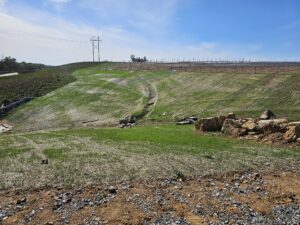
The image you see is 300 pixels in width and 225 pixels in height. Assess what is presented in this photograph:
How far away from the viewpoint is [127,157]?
31625mm

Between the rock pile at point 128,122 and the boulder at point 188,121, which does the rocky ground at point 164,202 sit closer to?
the boulder at point 188,121

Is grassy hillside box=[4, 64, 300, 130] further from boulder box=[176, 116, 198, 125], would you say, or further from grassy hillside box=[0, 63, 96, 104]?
grassy hillside box=[0, 63, 96, 104]

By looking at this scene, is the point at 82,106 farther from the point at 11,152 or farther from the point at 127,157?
the point at 127,157

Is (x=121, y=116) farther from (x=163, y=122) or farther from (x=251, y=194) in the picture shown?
(x=251, y=194)

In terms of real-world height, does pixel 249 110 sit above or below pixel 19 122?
above

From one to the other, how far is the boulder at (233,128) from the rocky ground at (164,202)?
13.4 meters

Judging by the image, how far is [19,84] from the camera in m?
101

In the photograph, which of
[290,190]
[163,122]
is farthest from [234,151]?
[163,122]

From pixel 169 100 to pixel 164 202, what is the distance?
4924 centimetres

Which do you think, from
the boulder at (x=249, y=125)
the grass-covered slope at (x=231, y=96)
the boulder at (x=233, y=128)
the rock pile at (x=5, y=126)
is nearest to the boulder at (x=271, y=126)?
the boulder at (x=249, y=125)

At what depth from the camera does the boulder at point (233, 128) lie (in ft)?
131

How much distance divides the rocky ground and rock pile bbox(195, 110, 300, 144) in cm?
1077

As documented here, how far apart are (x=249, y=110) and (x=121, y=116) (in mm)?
21751

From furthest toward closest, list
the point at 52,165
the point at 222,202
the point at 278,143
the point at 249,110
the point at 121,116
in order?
the point at 121,116
the point at 249,110
the point at 278,143
the point at 52,165
the point at 222,202
